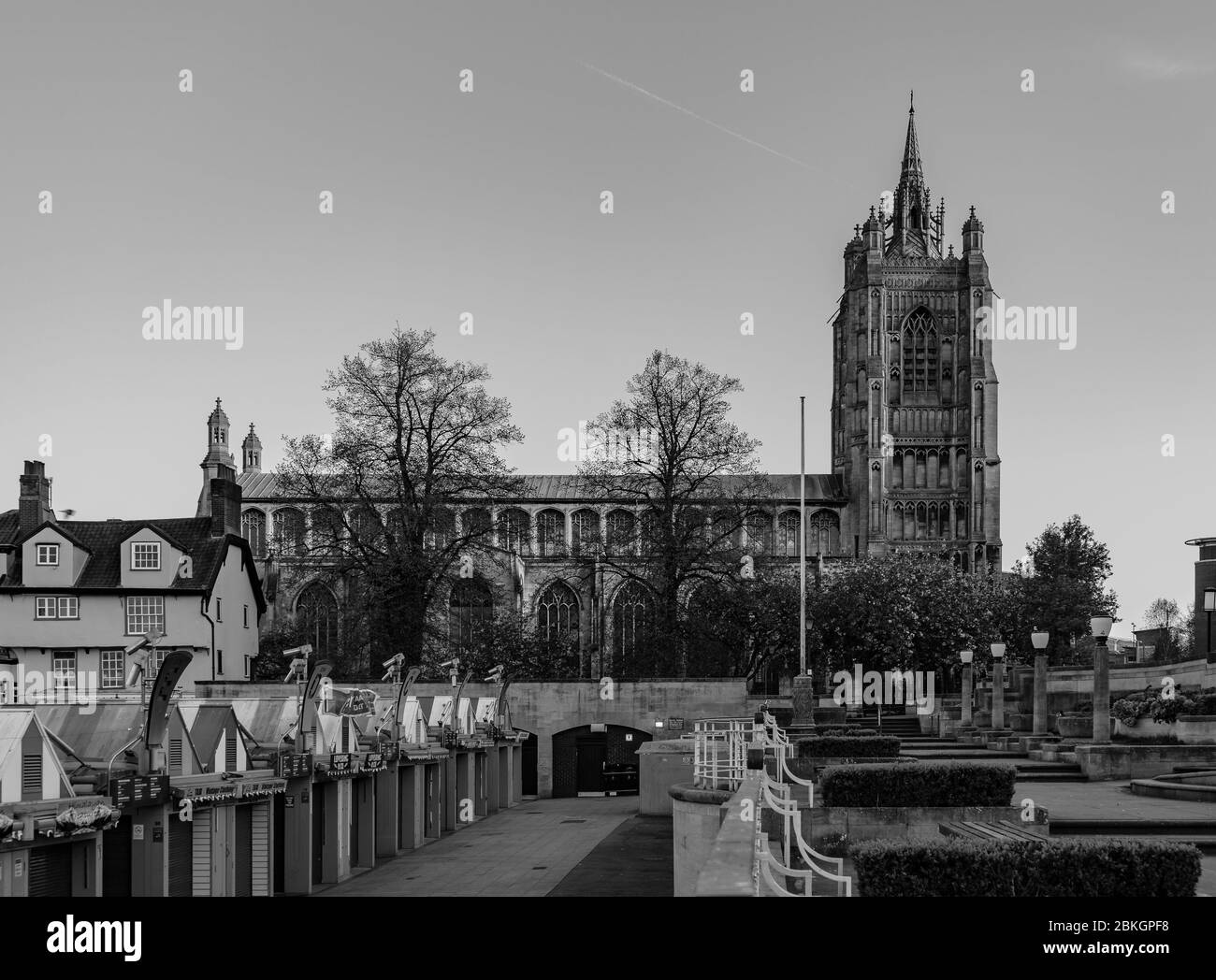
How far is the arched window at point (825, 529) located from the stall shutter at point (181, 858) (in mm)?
106414

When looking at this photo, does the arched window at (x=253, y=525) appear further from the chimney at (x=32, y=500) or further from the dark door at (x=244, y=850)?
the dark door at (x=244, y=850)

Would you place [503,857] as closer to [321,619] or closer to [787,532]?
[321,619]

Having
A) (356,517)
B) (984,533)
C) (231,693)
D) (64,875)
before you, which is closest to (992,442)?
(984,533)

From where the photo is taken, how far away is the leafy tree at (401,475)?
6053cm

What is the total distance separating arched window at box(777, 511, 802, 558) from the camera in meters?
125

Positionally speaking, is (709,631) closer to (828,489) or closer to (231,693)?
(231,693)

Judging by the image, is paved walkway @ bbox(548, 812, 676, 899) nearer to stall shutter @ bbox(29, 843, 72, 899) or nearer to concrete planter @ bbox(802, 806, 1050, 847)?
concrete planter @ bbox(802, 806, 1050, 847)

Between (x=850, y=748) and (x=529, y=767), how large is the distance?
3289 centimetres

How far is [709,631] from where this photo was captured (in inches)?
2623

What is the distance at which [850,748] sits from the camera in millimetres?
30906

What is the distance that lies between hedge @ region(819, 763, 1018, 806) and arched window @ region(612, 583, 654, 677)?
41.9 m

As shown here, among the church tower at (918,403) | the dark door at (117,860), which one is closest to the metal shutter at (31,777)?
the dark door at (117,860)

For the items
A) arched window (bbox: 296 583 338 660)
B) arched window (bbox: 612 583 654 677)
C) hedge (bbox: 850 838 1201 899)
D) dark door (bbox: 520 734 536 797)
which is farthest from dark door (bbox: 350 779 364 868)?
arched window (bbox: 612 583 654 677)
